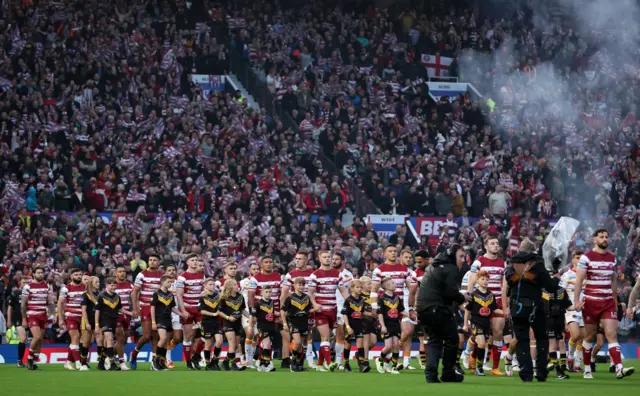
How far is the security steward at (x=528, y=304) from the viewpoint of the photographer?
1755 cm

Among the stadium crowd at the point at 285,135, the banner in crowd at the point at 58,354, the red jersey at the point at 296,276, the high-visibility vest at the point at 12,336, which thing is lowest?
the banner in crowd at the point at 58,354

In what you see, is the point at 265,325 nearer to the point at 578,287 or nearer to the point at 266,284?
the point at 266,284

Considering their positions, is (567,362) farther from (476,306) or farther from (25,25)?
(25,25)

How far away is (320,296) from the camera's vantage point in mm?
22078

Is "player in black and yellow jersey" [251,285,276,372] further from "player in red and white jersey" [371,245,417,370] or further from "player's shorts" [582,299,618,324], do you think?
"player's shorts" [582,299,618,324]

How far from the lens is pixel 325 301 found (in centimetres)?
2202

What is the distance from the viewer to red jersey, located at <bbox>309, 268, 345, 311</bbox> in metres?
22.0

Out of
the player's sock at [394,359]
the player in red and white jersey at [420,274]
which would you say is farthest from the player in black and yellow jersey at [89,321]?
the player in red and white jersey at [420,274]

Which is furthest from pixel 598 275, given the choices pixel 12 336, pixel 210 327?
pixel 12 336

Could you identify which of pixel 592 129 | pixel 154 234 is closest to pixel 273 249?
pixel 154 234

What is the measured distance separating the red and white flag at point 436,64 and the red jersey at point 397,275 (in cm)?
2150

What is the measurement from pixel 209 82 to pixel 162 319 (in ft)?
55.2

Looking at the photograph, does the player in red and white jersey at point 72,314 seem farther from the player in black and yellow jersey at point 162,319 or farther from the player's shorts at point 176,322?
the player's shorts at point 176,322

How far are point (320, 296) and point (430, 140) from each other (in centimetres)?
1772
